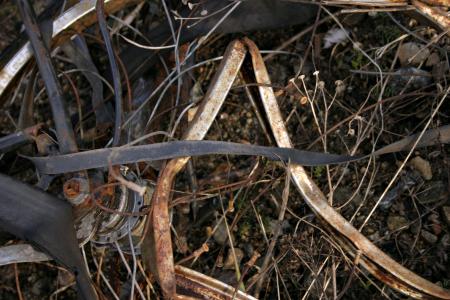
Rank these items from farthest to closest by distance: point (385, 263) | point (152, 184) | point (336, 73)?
point (336, 73) < point (152, 184) < point (385, 263)

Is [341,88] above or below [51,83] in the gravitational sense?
below

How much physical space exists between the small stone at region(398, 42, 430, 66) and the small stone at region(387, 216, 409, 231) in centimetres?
42

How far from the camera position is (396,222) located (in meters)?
1.51

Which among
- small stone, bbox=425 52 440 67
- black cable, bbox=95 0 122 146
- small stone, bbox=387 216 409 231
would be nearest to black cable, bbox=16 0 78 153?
black cable, bbox=95 0 122 146

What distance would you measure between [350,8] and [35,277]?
120 centimetres

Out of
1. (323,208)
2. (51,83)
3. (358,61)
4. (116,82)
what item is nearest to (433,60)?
(358,61)

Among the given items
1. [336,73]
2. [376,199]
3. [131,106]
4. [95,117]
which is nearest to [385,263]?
[376,199]

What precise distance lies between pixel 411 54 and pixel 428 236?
0.50 meters

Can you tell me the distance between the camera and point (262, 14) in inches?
59.9

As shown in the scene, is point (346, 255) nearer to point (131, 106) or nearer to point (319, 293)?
point (319, 293)

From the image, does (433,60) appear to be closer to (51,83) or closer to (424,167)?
(424,167)

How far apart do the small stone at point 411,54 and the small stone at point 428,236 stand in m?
0.46

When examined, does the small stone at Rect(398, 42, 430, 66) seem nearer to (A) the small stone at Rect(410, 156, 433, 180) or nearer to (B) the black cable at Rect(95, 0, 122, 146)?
(A) the small stone at Rect(410, 156, 433, 180)

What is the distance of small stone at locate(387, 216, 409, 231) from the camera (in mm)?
1503
